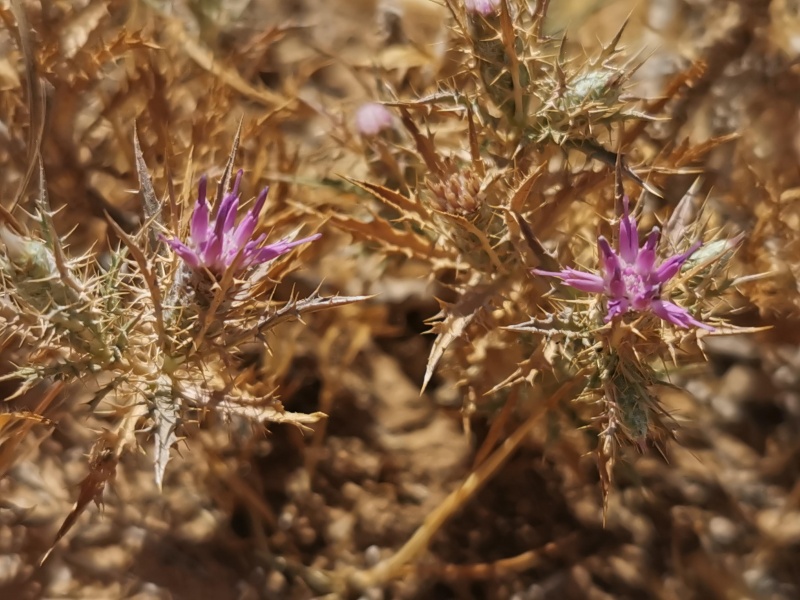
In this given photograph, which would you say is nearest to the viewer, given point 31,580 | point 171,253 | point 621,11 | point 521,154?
point 171,253

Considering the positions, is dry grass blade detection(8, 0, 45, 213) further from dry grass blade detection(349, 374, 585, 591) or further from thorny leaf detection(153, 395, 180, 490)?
dry grass blade detection(349, 374, 585, 591)

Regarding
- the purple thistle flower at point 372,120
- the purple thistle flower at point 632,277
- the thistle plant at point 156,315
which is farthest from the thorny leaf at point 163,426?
the purple thistle flower at point 372,120

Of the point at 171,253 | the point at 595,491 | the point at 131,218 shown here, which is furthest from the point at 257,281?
the point at 595,491

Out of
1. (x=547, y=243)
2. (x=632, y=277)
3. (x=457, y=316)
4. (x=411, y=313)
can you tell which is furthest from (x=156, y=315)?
(x=411, y=313)

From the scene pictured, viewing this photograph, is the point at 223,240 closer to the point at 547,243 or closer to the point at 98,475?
the point at 98,475

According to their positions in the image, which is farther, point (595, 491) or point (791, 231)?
point (595, 491)

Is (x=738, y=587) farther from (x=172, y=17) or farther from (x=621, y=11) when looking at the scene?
(x=172, y=17)

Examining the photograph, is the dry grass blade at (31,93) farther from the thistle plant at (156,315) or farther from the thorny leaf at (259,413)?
the thorny leaf at (259,413)

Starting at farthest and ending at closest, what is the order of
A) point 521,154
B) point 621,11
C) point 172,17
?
point 621,11
point 172,17
point 521,154
